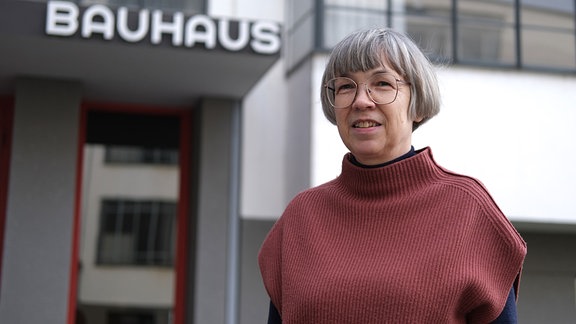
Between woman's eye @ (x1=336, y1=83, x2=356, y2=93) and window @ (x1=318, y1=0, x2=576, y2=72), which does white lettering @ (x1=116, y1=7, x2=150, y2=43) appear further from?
woman's eye @ (x1=336, y1=83, x2=356, y2=93)

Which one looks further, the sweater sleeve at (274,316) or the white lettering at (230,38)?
the white lettering at (230,38)

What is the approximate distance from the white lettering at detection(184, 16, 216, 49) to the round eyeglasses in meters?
4.51

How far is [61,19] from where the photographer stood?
20.2ft

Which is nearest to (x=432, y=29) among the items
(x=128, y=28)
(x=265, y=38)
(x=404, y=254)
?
(x=265, y=38)

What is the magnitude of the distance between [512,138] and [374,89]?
6.17 meters

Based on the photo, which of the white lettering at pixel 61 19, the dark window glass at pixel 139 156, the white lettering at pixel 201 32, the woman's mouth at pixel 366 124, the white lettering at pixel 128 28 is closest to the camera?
the woman's mouth at pixel 366 124

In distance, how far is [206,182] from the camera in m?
7.52

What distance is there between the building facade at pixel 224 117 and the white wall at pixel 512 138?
0.01 metres

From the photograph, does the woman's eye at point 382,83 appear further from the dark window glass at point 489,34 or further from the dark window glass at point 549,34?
the dark window glass at point 549,34

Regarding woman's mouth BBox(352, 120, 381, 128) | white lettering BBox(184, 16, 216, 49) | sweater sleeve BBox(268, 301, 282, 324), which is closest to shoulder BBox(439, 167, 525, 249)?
woman's mouth BBox(352, 120, 381, 128)

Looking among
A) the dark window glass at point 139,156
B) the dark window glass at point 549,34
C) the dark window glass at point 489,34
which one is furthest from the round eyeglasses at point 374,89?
the dark window glass at point 139,156

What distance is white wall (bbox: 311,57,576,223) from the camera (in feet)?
25.1

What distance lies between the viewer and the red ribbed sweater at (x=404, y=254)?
182cm

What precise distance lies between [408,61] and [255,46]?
182 inches
